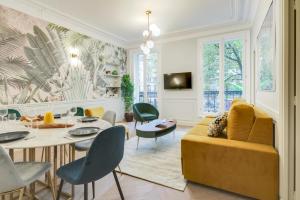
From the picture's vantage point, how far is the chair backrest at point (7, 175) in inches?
42.0

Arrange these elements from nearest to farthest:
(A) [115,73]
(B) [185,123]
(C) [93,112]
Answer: (C) [93,112]
(B) [185,123]
(A) [115,73]

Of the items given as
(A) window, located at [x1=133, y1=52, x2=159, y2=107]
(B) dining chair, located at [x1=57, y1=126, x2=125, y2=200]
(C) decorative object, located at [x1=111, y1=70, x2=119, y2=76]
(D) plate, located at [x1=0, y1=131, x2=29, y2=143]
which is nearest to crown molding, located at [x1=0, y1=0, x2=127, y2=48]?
(C) decorative object, located at [x1=111, y1=70, x2=119, y2=76]

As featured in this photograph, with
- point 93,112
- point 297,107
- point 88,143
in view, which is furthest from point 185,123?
point 297,107

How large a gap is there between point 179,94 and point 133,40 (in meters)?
2.59

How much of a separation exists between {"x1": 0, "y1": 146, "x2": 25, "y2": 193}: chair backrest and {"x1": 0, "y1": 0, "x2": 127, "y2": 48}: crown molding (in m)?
3.48

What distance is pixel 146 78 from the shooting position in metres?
6.29

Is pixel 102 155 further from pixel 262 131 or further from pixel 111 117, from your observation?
pixel 262 131

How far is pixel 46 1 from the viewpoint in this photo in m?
3.39

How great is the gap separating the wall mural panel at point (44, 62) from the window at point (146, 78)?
1559mm

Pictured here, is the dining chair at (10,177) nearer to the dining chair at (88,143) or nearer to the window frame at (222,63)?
the dining chair at (88,143)

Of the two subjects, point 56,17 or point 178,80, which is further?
point 178,80

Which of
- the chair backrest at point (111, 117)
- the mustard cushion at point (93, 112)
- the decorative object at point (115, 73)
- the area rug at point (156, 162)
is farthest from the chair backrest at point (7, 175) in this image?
the decorative object at point (115, 73)

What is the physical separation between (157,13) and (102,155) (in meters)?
3.69

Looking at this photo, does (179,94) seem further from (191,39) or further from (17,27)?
(17,27)
